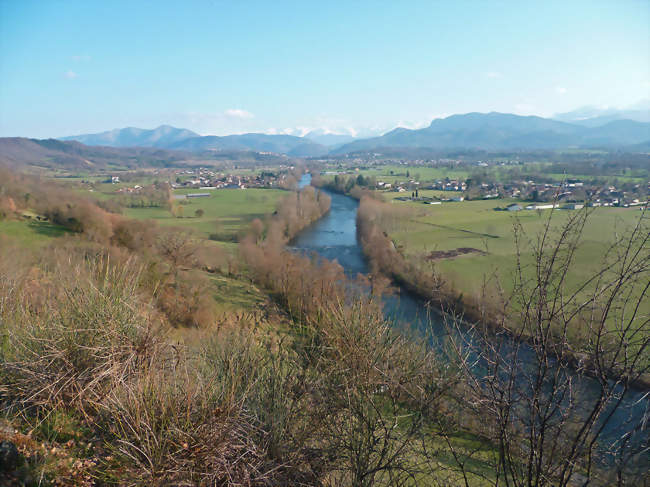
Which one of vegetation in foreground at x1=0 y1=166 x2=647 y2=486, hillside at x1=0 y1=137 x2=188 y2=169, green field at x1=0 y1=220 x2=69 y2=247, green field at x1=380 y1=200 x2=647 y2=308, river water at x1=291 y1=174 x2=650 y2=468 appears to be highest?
hillside at x1=0 y1=137 x2=188 y2=169

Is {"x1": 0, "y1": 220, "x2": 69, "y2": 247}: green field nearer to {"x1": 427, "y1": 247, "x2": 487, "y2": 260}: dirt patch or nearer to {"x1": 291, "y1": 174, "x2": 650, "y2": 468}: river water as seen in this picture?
{"x1": 291, "y1": 174, "x2": 650, "y2": 468}: river water

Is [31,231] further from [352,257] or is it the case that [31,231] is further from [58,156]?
[58,156]

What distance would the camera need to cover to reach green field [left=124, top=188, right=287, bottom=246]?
3550 centimetres

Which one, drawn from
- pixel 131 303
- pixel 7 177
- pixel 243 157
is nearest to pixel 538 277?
pixel 131 303

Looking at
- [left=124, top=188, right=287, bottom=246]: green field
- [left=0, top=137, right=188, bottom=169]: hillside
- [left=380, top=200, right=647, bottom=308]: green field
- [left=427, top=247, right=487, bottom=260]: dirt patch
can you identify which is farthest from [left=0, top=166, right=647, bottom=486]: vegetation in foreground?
[left=0, top=137, right=188, bottom=169]: hillside

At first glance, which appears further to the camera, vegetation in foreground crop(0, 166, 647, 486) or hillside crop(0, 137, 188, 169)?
hillside crop(0, 137, 188, 169)

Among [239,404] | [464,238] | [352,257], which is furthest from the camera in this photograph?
[464,238]

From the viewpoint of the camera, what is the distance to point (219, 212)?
4562cm

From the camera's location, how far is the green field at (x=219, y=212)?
116 feet

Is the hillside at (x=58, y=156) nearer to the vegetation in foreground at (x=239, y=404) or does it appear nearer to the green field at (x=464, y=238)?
the green field at (x=464, y=238)

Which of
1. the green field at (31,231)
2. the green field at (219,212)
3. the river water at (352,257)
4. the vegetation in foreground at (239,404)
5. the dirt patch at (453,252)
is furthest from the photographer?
the green field at (219,212)

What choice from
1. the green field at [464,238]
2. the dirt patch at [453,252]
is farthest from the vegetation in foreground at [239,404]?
the dirt patch at [453,252]

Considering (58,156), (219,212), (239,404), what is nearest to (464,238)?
(219,212)

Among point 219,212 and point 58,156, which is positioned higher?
point 58,156
